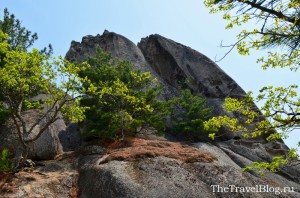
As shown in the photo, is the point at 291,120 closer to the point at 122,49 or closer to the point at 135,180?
the point at 135,180

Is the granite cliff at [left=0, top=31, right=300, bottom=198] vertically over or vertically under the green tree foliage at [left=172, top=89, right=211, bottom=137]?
under

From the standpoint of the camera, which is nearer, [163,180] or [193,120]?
[163,180]

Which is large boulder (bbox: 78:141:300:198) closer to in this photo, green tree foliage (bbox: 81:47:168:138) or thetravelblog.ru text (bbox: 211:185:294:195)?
thetravelblog.ru text (bbox: 211:185:294:195)

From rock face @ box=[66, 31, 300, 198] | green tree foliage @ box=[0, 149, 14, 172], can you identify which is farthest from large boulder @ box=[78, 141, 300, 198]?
green tree foliage @ box=[0, 149, 14, 172]

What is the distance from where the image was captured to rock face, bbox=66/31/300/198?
48.5 feet

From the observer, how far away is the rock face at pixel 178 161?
582 inches

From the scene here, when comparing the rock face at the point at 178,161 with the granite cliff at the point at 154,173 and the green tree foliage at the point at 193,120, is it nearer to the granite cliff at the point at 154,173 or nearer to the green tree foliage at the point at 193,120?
the granite cliff at the point at 154,173

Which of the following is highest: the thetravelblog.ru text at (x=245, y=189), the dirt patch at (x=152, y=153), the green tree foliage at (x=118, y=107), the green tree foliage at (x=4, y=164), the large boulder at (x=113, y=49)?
the large boulder at (x=113, y=49)

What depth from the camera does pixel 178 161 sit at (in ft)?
55.3

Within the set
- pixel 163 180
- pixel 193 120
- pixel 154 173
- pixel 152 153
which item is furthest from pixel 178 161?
pixel 193 120

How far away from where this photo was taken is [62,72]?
16.6 meters

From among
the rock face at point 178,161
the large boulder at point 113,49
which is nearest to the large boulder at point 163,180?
the rock face at point 178,161

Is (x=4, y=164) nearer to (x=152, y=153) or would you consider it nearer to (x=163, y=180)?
(x=152, y=153)

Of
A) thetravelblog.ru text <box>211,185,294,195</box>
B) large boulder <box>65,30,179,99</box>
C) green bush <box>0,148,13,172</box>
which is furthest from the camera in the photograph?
large boulder <box>65,30,179,99</box>
